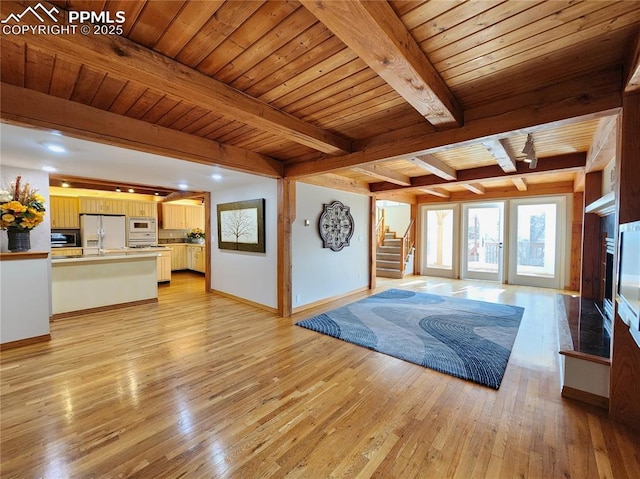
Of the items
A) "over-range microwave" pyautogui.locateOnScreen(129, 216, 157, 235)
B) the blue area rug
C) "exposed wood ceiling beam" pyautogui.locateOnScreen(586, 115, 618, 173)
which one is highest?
"exposed wood ceiling beam" pyautogui.locateOnScreen(586, 115, 618, 173)

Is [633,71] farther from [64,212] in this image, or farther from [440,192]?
[64,212]

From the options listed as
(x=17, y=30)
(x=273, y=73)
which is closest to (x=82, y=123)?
(x=17, y=30)

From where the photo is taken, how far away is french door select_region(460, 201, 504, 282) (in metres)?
6.95

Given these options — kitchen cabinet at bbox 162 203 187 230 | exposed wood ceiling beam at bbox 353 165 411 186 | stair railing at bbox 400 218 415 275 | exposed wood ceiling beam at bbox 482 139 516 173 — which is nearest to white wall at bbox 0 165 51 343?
exposed wood ceiling beam at bbox 353 165 411 186

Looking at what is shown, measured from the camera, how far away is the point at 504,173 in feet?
13.8

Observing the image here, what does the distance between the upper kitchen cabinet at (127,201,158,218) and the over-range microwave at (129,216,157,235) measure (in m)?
0.11

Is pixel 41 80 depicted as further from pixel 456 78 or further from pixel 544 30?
pixel 544 30

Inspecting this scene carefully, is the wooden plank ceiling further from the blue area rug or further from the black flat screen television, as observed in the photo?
the blue area rug

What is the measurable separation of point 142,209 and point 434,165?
7163 mm

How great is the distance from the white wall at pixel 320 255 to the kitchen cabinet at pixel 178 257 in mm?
5501

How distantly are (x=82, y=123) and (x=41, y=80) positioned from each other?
37 centimetres

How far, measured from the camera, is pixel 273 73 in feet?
5.93

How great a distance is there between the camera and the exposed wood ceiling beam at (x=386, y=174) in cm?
410

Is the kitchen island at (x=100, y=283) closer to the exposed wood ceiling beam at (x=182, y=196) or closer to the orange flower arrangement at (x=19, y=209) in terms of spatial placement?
the orange flower arrangement at (x=19, y=209)
